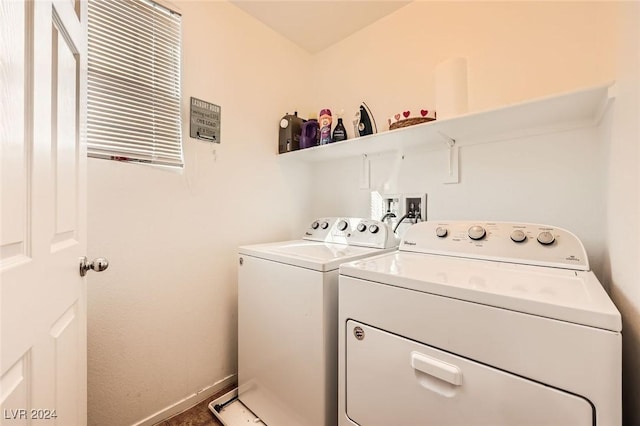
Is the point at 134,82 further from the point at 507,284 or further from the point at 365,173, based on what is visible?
the point at 507,284

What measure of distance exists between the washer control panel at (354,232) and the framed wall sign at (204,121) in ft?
2.82

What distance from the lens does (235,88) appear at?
1.73 meters

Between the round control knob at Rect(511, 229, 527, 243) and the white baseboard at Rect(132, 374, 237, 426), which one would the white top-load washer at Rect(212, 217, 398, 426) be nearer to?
the white baseboard at Rect(132, 374, 237, 426)

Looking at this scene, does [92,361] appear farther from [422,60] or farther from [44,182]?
[422,60]

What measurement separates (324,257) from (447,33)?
1.48 m

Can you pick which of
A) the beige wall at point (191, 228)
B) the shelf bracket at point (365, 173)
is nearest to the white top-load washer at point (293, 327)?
the beige wall at point (191, 228)

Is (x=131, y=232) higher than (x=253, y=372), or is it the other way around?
(x=131, y=232)

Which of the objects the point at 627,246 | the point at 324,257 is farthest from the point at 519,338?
the point at 324,257

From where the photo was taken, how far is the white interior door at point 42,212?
486mm

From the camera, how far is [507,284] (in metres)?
0.77

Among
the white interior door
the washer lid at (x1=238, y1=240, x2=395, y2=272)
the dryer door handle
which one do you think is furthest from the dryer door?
the white interior door

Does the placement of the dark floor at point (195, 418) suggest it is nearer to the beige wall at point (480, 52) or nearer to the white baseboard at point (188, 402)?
the white baseboard at point (188, 402)

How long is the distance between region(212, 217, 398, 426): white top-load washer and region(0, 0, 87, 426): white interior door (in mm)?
678

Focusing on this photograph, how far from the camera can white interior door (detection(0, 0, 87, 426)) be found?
486 millimetres
